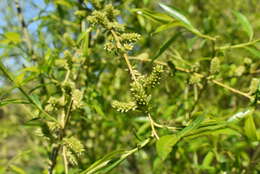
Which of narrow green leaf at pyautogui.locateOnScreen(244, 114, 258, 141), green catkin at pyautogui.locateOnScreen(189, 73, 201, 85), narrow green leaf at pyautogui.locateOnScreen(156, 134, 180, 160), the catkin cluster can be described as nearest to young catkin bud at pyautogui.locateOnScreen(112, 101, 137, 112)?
the catkin cluster

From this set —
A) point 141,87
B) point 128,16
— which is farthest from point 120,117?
point 141,87

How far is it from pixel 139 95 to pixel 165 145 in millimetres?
127

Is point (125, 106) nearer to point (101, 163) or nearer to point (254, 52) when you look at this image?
point (101, 163)

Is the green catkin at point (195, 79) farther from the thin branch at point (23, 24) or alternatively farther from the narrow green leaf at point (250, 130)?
the thin branch at point (23, 24)

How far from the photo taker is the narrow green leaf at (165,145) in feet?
1.79

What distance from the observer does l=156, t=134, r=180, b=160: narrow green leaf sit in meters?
0.55

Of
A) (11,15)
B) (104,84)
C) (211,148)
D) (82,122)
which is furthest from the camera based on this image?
(11,15)

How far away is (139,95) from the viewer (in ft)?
2.13

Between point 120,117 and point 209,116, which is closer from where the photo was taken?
point 209,116

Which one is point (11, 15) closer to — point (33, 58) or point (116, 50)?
point (33, 58)

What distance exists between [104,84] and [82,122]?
375 mm

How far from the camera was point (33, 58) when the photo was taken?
136cm

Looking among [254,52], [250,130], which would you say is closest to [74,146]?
[250,130]

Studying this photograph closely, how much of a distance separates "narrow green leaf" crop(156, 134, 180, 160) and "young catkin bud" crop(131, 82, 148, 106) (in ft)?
0.30
